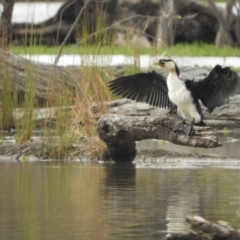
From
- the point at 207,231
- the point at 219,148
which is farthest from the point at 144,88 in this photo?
the point at 207,231

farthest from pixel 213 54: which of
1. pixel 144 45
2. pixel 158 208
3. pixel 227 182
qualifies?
pixel 158 208

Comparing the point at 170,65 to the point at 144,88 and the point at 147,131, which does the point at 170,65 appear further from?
the point at 147,131

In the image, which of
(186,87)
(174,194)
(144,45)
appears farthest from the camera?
(144,45)

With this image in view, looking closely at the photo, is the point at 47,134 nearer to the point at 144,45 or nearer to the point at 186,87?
the point at 186,87

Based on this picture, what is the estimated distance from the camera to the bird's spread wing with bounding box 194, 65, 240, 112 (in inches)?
420

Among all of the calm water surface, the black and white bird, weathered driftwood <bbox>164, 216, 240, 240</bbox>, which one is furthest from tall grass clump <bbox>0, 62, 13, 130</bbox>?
weathered driftwood <bbox>164, 216, 240, 240</bbox>

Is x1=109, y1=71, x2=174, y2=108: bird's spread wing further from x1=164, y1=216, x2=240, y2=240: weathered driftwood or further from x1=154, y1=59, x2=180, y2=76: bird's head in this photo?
x1=164, y1=216, x2=240, y2=240: weathered driftwood

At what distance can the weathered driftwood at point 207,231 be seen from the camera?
6.07 m

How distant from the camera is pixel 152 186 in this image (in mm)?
9352

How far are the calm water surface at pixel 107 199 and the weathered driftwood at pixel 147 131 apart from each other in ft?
1.06

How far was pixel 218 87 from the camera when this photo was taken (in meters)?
10.8

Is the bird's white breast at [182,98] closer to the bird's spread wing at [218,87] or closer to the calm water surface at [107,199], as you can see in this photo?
the bird's spread wing at [218,87]

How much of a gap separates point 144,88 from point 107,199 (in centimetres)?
287

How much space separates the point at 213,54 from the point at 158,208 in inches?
622
